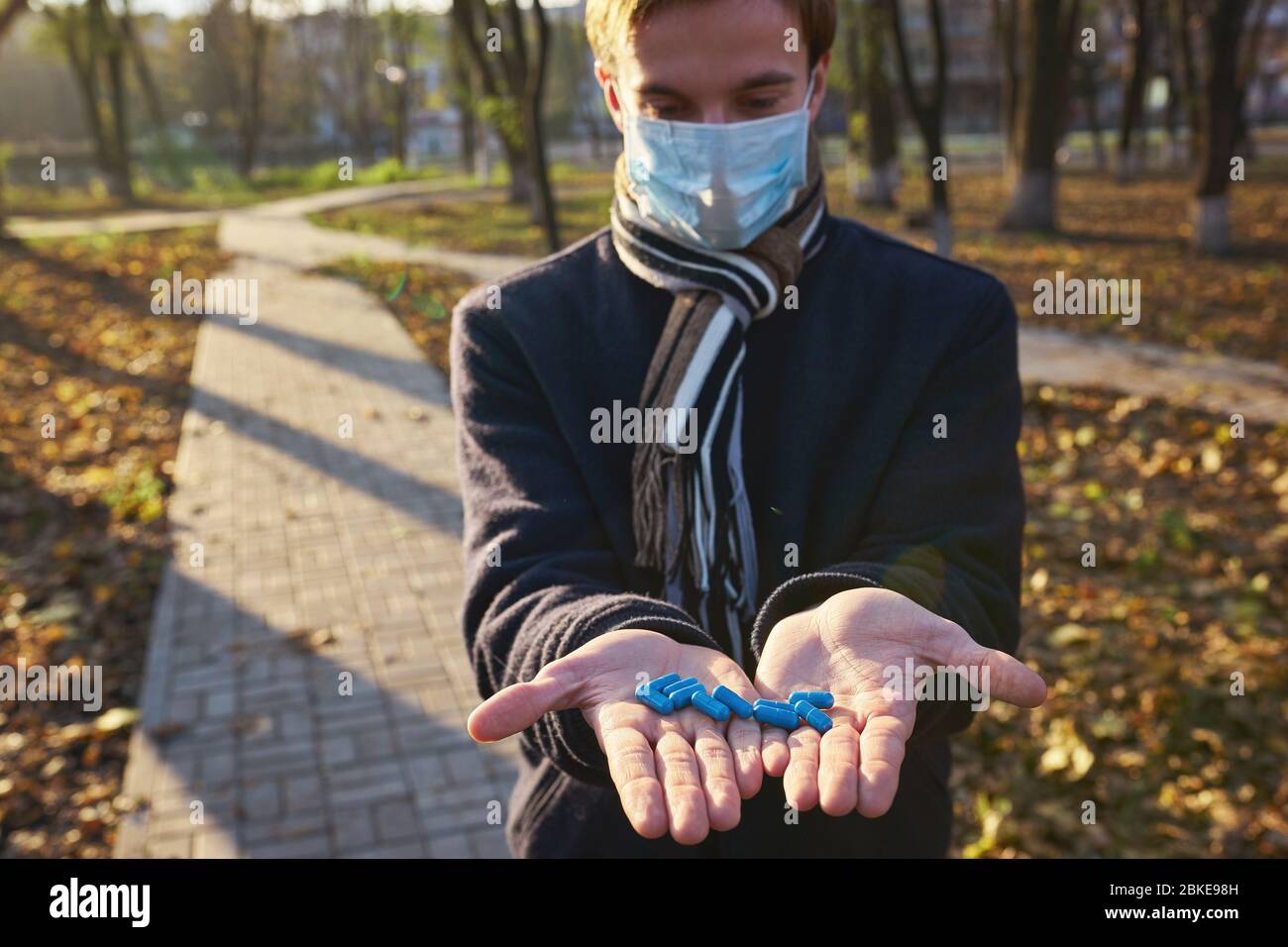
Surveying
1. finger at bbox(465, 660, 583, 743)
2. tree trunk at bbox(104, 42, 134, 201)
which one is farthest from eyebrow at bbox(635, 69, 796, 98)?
tree trunk at bbox(104, 42, 134, 201)

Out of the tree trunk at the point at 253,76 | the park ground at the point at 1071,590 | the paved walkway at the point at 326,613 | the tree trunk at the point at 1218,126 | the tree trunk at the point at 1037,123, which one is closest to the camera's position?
A: the park ground at the point at 1071,590

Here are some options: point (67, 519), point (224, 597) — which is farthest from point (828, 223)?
point (67, 519)

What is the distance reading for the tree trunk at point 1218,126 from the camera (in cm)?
1215

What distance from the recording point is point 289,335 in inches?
484

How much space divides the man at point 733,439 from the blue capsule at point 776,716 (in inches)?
3.1

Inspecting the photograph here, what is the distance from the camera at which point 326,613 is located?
553 centimetres

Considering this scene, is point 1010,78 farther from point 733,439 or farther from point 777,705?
point 777,705

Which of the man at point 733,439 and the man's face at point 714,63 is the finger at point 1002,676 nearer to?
the man at point 733,439

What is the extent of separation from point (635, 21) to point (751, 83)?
0.72 ft

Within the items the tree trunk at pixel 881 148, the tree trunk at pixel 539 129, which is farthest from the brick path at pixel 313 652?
the tree trunk at pixel 881 148

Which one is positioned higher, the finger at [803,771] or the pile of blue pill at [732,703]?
the pile of blue pill at [732,703]

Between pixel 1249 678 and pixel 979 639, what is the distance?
3356 millimetres

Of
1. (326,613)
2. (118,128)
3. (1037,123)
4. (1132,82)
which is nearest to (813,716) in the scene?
(326,613)
